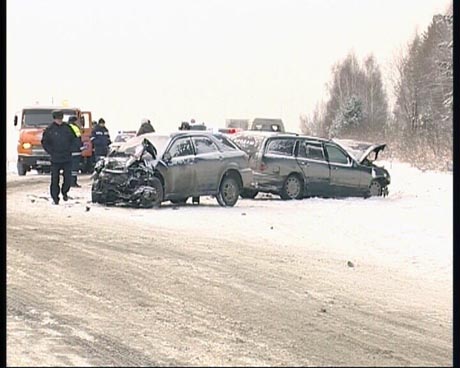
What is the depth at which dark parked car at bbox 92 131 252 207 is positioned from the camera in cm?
621

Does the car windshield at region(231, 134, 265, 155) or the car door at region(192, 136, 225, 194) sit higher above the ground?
the car windshield at region(231, 134, 265, 155)

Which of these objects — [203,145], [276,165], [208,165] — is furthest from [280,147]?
[203,145]

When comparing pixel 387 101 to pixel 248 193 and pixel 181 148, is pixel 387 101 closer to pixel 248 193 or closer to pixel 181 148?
pixel 181 148

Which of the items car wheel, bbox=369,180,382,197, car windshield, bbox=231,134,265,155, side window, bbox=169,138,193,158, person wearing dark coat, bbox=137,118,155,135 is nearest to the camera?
person wearing dark coat, bbox=137,118,155,135

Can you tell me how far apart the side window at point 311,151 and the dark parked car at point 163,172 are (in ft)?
2.38

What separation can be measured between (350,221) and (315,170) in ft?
6.84

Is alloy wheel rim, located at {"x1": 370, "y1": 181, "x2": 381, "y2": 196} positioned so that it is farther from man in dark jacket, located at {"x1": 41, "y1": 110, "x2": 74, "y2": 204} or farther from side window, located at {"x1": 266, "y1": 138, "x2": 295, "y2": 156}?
man in dark jacket, located at {"x1": 41, "y1": 110, "x2": 74, "y2": 204}

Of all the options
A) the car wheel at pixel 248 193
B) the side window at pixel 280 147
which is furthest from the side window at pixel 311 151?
the car wheel at pixel 248 193

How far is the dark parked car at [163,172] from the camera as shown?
20.4ft

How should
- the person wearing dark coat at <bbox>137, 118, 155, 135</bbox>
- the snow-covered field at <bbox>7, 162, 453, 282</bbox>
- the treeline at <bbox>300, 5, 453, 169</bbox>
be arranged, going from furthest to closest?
the snow-covered field at <bbox>7, 162, 453, 282</bbox> → the treeline at <bbox>300, 5, 453, 169</bbox> → the person wearing dark coat at <bbox>137, 118, 155, 135</bbox>

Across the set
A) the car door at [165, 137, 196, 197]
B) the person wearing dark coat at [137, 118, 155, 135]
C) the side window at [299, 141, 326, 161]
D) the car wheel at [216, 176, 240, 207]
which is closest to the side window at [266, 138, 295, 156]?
the side window at [299, 141, 326, 161]

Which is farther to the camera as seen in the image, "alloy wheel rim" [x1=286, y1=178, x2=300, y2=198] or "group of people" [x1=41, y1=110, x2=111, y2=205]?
"alloy wheel rim" [x1=286, y1=178, x2=300, y2=198]

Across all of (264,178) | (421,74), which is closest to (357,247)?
(421,74)

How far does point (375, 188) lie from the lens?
760cm
